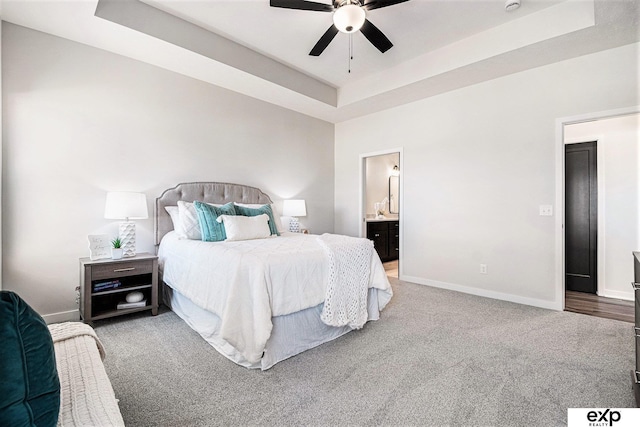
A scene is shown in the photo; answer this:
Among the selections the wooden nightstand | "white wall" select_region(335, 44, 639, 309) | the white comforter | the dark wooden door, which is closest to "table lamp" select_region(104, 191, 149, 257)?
the wooden nightstand

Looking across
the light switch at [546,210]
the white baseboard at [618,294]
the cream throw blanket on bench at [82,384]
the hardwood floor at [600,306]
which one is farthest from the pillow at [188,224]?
the white baseboard at [618,294]

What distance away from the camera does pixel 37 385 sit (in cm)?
74

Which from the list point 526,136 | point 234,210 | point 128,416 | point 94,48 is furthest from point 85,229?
point 526,136

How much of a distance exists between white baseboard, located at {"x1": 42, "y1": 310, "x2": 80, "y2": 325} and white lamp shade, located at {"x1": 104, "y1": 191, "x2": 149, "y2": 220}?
1033mm

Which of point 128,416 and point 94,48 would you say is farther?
point 94,48

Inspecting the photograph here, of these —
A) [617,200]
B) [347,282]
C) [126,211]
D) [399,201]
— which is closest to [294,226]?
[399,201]

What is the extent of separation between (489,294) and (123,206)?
4.27 m

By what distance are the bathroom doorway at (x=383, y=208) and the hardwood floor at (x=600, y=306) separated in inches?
91.4

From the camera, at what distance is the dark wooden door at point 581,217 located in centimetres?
397

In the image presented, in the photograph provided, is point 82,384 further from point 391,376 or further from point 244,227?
point 244,227

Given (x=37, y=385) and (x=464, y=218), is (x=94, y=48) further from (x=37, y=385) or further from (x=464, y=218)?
(x=464, y=218)

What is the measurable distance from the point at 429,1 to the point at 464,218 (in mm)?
2564

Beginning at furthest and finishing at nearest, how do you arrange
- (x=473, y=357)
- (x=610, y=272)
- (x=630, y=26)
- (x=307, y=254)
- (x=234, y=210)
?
(x=610, y=272)
(x=234, y=210)
(x=630, y=26)
(x=307, y=254)
(x=473, y=357)

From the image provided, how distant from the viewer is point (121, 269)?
285cm
